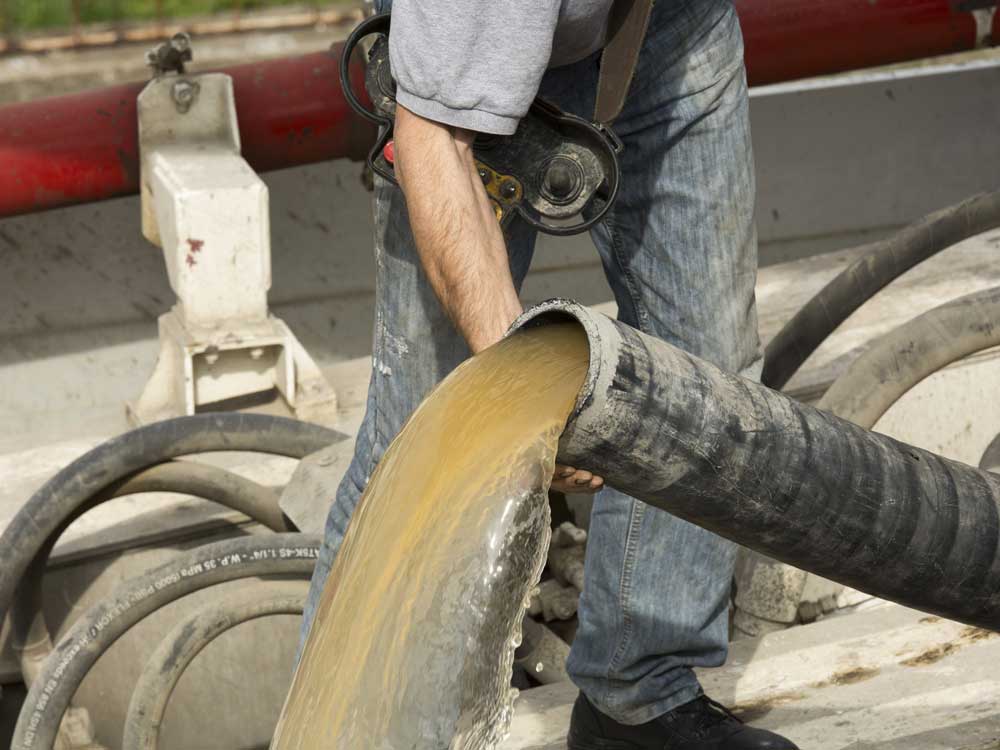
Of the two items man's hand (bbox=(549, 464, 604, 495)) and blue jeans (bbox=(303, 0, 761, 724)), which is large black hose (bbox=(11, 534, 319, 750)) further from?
man's hand (bbox=(549, 464, 604, 495))

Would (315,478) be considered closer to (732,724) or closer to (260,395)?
(260,395)

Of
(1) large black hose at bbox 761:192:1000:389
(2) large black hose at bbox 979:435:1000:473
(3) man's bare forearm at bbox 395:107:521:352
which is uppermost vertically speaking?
(3) man's bare forearm at bbox 395:107:521:352

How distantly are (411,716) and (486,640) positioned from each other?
97 millimetres

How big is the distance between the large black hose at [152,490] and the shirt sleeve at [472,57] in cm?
139

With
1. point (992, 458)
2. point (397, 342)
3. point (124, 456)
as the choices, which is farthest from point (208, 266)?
point (992, 458)

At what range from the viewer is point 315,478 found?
276cm

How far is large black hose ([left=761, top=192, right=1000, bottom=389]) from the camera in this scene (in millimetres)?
3021

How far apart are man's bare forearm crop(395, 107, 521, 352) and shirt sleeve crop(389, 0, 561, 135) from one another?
40 mm

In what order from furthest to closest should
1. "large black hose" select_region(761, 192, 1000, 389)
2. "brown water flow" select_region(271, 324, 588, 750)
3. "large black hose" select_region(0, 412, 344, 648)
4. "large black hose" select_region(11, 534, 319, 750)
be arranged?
"large black hose" select_region(761, 192, 1000, 389)
"large black hose" select_region(0, 412, 344, 648)
"large black hose" select_region(11, 534, 319, 750)
"brown water flow" select_region(271, 324, 588, 750)

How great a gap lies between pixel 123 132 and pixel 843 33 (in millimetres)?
2068

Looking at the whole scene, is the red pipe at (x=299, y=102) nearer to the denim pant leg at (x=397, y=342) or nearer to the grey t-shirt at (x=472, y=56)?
the denim pant leg at (x=397, y=342)

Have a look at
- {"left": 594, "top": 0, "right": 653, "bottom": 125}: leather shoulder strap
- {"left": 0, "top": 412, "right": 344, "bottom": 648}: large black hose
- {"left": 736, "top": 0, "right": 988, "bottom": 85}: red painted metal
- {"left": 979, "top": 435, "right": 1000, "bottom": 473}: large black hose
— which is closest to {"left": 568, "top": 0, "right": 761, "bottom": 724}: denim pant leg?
{"left": 594, "top": 0, "right": 653, "bottom": 125}: leather shoulder strap

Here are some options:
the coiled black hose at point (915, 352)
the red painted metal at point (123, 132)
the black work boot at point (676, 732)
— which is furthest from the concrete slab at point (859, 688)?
the red painted metal at point (123, 132)

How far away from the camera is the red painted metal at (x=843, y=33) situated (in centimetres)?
390
